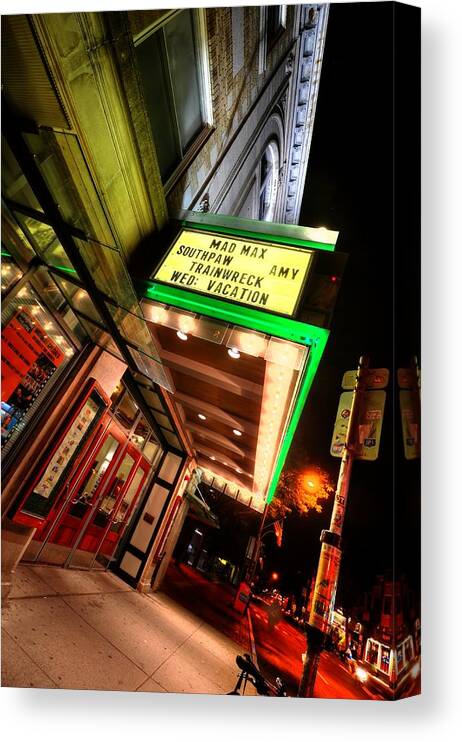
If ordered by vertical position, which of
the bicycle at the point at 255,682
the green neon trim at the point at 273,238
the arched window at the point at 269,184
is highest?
the arched window at the point at 269,184

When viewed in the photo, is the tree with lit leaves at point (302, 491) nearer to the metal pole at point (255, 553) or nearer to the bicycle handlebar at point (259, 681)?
the metal pole at point (255, 553)

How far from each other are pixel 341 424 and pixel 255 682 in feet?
7.74

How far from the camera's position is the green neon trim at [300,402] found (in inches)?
97.0

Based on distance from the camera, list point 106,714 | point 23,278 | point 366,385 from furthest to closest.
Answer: point 366,385
point 23,278
point 106,714

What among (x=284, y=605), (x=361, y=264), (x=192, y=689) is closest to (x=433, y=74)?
(x=361, y=264)

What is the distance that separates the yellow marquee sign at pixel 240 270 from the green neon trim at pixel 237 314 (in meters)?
0.07

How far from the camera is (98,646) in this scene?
2676 mm

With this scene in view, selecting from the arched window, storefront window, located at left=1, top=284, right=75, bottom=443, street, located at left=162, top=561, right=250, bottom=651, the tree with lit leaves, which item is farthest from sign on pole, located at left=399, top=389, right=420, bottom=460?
the arched window

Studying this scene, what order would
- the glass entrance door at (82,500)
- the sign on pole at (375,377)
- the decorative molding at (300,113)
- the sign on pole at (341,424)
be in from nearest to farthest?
the sign on pole at (375,377) → the sign on pole at (341,424) → the glass entrance door at (82,500) → the decorative molding at (300,113)

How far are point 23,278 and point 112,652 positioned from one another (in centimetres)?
333

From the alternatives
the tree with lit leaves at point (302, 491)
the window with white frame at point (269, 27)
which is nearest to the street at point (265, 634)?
the tree with lit leaves at point (302, 491)

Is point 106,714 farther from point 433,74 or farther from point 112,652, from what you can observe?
point 433,74

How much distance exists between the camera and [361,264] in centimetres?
332

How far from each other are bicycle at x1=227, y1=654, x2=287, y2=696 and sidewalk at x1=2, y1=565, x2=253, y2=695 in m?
0.06
